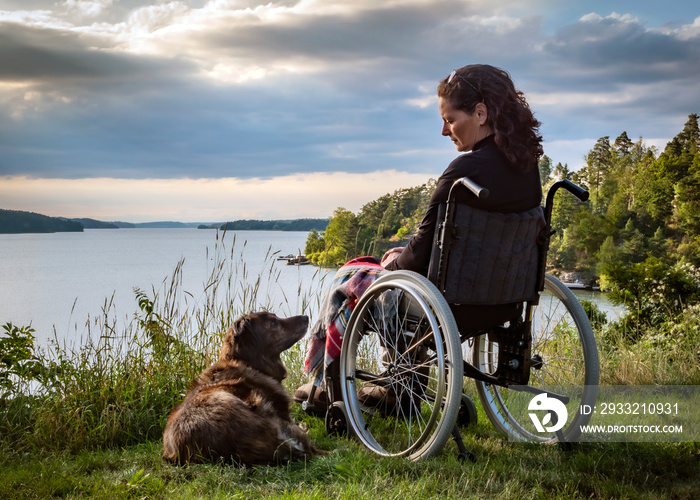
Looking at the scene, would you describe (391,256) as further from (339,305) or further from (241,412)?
(241,412)

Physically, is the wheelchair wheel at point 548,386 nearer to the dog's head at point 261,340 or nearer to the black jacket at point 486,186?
the black jacket at point 486,186

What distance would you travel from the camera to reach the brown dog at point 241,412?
222 centimetres

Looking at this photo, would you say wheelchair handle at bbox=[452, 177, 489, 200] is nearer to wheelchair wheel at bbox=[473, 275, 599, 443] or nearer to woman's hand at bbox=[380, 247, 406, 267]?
woman's hand at bbox=[380, 247, 406, 267]

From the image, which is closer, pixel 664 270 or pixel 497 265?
pixel 497 265

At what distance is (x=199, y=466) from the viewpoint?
7.20 feet

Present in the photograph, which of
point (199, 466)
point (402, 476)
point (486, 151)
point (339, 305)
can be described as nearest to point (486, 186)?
point (486, 151)

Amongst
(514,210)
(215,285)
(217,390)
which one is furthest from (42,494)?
(514,210)

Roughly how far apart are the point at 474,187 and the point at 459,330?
2.33 ft

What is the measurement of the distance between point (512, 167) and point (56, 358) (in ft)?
10.3

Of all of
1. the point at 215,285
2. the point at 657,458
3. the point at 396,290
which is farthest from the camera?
the point at 215,285

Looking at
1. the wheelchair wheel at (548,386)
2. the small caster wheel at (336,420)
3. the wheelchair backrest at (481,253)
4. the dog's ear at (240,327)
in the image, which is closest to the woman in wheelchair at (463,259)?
the wheelchair backrest at (481,253)

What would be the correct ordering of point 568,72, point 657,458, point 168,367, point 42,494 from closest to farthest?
point 42,494 → point 657,458 → point 168,367 → point 568,72

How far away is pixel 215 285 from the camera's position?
13.1ft

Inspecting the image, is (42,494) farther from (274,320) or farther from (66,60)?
(66,60)
